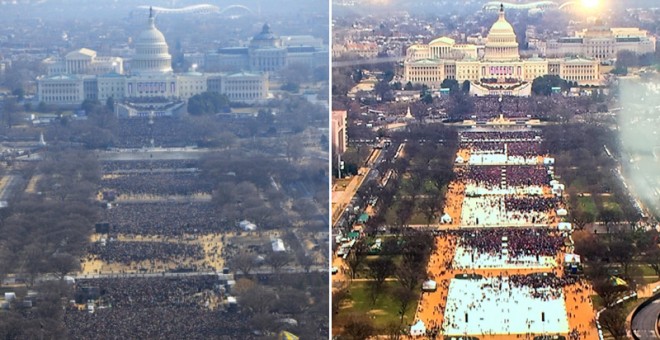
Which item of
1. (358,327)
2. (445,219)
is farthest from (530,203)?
(358,327)

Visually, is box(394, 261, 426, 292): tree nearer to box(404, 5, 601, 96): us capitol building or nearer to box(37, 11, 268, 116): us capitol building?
box(37, 11, 268, 116): us capitol building

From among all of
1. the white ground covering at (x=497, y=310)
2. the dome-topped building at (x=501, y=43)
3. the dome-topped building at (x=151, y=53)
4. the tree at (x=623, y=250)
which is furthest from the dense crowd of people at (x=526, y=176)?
the dome-topped building at (x=501, y=43)

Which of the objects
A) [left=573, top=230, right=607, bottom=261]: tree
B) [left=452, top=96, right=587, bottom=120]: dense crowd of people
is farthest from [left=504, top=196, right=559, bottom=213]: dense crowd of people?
[left=452, top=96, right=587, bottom=120]: dense crowd of people

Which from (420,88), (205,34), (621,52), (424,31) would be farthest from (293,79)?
(424,31)

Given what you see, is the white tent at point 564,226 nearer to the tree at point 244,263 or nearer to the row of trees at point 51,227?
the tree at point 244,263

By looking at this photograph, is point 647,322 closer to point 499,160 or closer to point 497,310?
point 497,310

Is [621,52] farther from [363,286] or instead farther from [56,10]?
[56,10]
